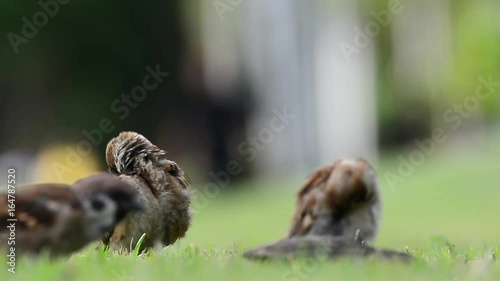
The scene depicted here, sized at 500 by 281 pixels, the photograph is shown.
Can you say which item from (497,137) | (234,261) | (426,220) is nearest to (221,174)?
(497,137)

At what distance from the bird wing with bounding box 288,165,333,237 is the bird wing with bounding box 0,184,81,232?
3063 mm

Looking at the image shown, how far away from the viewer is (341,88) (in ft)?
149

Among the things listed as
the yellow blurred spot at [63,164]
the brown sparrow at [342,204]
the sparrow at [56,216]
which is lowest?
the yellow blurred spot at [63,164]

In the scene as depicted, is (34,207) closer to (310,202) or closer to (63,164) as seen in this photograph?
(310,202)

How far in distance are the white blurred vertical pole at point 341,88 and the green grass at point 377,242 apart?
30.0ft

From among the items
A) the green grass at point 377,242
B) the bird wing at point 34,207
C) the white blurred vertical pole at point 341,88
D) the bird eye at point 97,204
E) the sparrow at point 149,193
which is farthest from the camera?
the white blurred vertical pole at point 341,88

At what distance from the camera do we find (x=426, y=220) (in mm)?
19688

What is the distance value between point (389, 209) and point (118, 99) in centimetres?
1863

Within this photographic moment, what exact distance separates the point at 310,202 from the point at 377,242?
5318 mm

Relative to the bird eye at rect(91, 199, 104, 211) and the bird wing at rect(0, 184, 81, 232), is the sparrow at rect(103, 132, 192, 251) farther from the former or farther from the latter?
the bird wing at rect(0, 184, 81, 232)

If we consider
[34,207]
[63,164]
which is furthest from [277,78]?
[34,207]

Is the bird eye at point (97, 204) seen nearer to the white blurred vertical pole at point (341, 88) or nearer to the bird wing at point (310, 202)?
the bird wing at point (310, 202)

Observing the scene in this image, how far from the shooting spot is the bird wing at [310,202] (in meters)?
9.13

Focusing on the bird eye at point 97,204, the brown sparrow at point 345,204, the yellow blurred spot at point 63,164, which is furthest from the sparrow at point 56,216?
the yellow blurred spot at point 63,164
